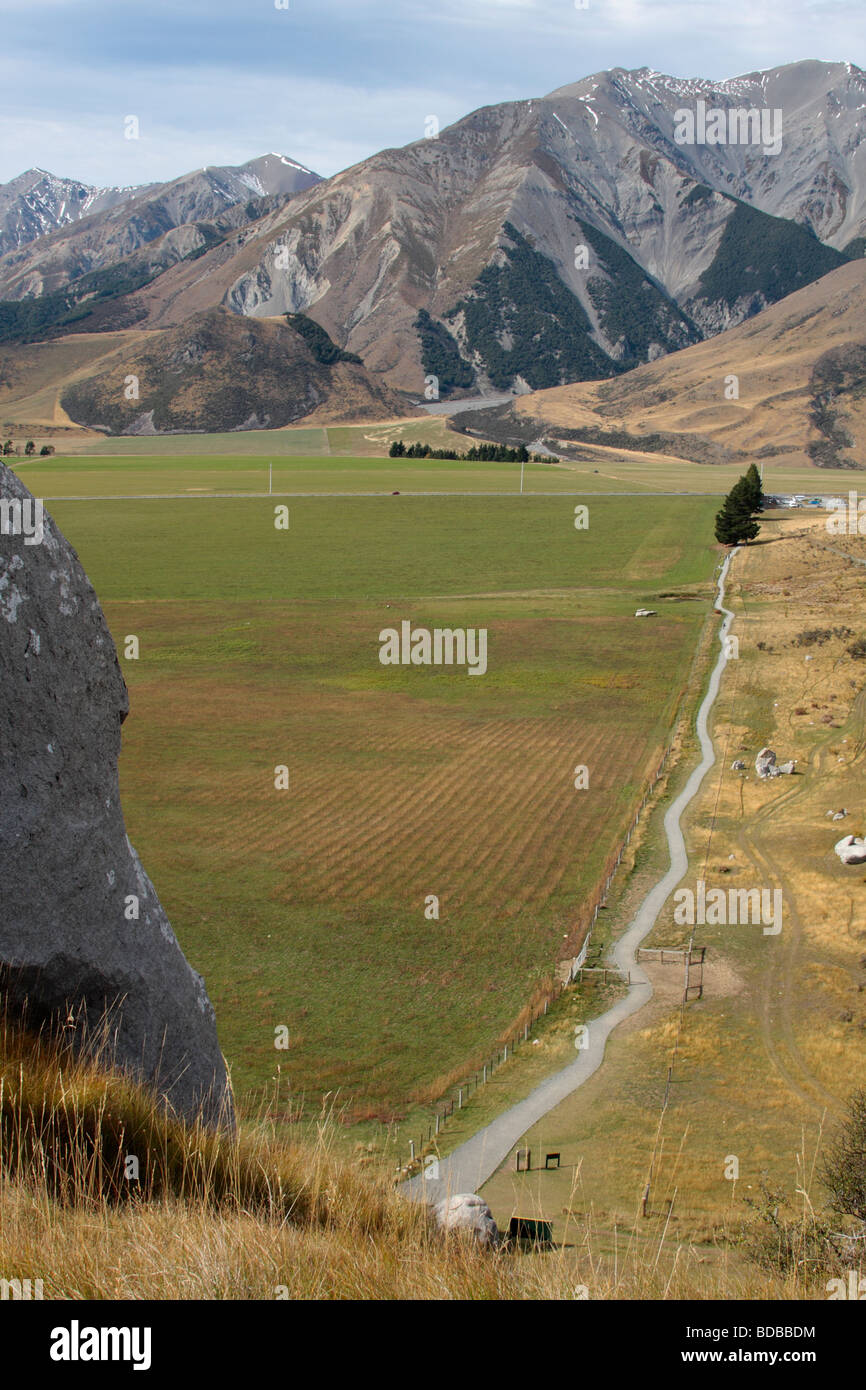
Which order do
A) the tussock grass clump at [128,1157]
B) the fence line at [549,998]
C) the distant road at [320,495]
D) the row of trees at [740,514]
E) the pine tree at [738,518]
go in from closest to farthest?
the tussock grass clump at [128,1157] < the fence line at [549,998] < the row of trees at [740,514] < the pine tree at [738,518] < the distant road at [320,495]

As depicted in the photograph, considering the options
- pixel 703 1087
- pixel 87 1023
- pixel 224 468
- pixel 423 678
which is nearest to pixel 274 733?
pixel 423 678

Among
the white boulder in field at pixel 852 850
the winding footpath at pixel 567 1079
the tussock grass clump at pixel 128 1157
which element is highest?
the tussock grass clump at pixel 128 1157

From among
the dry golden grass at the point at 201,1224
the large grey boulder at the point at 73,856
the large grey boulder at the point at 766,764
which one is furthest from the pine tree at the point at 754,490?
the dry golden grass at the point at 201,1224

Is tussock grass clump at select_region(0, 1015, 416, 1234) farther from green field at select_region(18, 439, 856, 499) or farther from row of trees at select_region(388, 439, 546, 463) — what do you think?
row of trees at select_region(388, 439, 546, 463)

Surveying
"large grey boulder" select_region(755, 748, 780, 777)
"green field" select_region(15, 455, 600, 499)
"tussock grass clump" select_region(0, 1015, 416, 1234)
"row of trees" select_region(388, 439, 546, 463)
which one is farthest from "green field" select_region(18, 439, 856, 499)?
"tussock grass clump" select_region(0, 1015, 416, 1234)

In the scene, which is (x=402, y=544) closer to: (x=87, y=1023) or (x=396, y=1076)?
(x=396, y=1076)

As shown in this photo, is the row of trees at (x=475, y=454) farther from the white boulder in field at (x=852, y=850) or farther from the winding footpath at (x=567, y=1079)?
the white boulder in field at (x=852, y=850)

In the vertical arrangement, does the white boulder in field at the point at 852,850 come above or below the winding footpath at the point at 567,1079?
above
